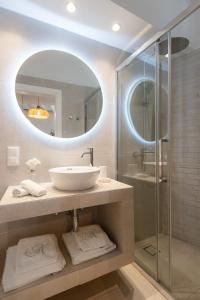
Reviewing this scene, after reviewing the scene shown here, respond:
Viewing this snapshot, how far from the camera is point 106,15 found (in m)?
1.57

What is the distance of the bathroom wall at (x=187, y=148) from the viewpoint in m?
1.93

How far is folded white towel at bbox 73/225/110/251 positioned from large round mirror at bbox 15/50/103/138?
91 centimetres

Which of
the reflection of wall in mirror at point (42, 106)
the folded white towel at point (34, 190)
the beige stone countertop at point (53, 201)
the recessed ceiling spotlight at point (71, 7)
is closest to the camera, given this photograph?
the beige stone countertop at point (53, 201)

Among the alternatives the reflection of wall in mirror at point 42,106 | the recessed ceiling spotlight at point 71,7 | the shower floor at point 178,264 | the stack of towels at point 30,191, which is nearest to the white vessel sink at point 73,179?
the stack of towels at point 30,191

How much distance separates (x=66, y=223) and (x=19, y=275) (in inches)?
24.6

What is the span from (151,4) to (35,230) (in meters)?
2.09

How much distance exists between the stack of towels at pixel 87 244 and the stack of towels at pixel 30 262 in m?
0.10

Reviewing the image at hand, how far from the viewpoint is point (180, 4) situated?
143 cm

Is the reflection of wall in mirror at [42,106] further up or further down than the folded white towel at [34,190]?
further up

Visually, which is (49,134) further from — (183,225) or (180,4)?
(183,225)

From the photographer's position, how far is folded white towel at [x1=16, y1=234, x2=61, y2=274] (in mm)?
1160

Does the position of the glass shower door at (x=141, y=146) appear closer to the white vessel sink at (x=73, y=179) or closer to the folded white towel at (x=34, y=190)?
the white vessel sink at (x=73, y=179)

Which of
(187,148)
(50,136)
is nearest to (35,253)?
(50,136)

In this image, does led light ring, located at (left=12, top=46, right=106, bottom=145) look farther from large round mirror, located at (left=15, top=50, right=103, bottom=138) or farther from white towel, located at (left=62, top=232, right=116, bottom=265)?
white towel, located at (left=62, top=232, right=116, bottom=265)
